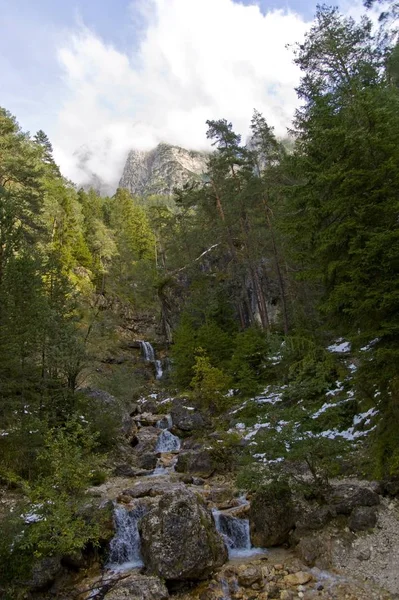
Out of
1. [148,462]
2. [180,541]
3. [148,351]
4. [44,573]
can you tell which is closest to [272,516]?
[180,541]

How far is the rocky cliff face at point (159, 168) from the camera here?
13750cm

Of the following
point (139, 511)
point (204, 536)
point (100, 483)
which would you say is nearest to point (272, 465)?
point (204, 536)

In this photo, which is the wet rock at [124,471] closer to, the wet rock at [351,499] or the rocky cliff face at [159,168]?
the wet rock at [351,499]

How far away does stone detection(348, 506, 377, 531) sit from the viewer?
30.0 ft

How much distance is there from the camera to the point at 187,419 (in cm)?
2119

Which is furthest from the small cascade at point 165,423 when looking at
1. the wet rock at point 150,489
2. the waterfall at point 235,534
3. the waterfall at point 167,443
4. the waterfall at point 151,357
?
the waterfall at point 235,534

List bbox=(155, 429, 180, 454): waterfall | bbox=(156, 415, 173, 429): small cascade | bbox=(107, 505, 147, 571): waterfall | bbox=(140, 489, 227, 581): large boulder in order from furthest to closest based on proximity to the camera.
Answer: bbox=(156, 415, 173, 429): small cascade
bbox=(155, 429, 180, 454): waterfall
bbox=(107, 505, 147, 571): waterfall
bbox=(140, 489, 227, 581): large boulder

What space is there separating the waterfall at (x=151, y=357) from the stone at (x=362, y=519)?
2647 cm

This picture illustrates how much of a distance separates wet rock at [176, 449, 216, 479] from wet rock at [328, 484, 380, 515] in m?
6.25

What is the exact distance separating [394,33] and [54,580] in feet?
61.9

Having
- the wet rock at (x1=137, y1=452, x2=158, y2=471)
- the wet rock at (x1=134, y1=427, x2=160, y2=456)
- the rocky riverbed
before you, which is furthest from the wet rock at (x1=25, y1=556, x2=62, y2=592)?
the wet rock at (x1=134, y1=427, x2=160, y2=456)

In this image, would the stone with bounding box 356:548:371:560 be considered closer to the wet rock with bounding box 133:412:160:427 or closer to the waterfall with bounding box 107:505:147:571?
the waterfall with bounding box 107:505:147:571

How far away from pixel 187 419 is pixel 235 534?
1071 centimetres

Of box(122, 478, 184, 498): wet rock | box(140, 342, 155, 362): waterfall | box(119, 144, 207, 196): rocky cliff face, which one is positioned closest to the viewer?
box(122, 478, 184, 498): wet rock
